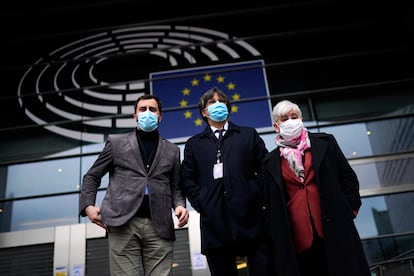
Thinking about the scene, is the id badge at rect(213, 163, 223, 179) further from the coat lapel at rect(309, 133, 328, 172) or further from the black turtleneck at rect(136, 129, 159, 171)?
the coat lapel at rect(309, 133, 328, 172)

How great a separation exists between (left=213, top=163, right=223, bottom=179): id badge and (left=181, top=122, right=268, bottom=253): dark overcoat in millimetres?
28

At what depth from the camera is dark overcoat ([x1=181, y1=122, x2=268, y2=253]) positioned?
2.95 meters

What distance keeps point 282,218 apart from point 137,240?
42.6 inches

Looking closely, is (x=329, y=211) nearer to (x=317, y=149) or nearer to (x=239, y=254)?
(x=317, y=149)

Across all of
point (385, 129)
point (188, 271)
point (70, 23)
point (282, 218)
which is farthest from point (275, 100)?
point (282, 218)

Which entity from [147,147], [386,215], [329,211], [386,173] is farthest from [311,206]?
[386,173]

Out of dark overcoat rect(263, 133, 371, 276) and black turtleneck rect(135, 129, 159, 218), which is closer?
dark overcoat rect(263, 133, 371, 276)

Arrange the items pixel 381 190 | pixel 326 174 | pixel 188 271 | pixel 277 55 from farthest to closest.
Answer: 1. pixel 277 55
2. pixel 381 190
3. pixel 188 271
4. pixel 326 174

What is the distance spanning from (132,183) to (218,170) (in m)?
0.68

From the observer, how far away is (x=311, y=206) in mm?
2906

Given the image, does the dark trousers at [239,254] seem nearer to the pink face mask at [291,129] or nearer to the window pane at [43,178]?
the pink face mask at [291,129]

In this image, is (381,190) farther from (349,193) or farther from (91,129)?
(91,129)

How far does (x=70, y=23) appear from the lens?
979cm

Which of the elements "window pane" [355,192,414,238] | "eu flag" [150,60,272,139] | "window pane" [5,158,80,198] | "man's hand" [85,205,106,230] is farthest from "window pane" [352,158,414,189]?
"man's hand" [85,205,106,230]
